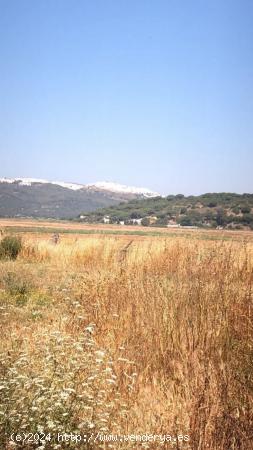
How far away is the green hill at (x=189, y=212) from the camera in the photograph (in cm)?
8825

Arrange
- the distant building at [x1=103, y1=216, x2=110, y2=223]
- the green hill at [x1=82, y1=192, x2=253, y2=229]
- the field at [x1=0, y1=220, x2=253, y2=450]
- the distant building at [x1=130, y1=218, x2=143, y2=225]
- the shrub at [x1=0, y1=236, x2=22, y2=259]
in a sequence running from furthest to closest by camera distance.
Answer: the distant building at [x1=103, y1=216, x2=110, y2=223]
the distant building at [x1=130, y1=218, x2=143, y2=225]
the green hill at [x1=82, y1=192, x2=253, y2=229]
the shrub at [x1=0, y1=236, x2=22, y2=259]
the field at [x1=0, y1=220, x2=253, y2=450]

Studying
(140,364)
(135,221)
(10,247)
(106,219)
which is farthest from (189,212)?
(140,364)

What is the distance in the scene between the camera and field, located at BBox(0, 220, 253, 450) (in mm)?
2844

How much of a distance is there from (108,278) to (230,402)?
3.53 metres

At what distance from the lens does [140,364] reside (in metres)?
4.31

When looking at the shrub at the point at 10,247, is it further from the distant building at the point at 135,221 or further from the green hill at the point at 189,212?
the distant building at the point at 135,221

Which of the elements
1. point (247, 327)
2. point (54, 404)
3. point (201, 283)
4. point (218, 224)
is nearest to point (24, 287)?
point (201, 283)

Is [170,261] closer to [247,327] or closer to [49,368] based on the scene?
[247,327]

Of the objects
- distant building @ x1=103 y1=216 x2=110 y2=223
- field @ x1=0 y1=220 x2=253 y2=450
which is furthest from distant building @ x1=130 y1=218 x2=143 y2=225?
field @ x1=0 y1=220 x2=253 y2=450

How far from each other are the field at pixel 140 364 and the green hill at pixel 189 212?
3082 inches

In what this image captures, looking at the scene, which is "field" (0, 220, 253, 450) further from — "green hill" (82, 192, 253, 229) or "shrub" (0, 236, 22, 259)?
"green hill" (82, 192, 253, 229)

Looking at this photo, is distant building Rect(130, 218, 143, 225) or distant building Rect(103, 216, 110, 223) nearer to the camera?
distant building Rect(130, 218, 143, 225)

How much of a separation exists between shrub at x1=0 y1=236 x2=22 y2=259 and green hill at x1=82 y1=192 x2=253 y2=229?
70.0m

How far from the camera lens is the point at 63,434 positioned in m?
2.70
